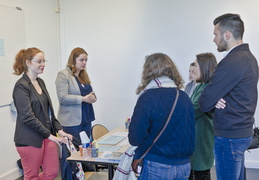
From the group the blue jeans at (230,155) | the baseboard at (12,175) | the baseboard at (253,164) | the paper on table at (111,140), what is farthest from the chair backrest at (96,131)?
the baseboard at (253,164)

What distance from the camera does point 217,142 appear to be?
5.57 feet

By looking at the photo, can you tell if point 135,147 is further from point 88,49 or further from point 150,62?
point 88,49

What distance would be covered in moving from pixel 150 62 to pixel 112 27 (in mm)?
2411

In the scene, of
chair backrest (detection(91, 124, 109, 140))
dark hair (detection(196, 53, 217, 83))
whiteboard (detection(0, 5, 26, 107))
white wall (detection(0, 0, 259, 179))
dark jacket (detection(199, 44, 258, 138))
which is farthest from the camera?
white wall (detection(0, 0, 259, 179))

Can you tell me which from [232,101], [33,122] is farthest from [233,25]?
[33,122]

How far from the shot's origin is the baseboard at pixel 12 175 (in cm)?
291

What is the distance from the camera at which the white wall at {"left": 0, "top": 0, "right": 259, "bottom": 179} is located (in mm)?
3355

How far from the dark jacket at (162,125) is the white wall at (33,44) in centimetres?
212

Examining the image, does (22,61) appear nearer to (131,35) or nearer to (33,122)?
(33,122)

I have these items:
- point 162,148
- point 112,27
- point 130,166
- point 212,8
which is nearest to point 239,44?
point 162,148

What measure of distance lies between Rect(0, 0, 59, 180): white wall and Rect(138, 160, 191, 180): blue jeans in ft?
7.00

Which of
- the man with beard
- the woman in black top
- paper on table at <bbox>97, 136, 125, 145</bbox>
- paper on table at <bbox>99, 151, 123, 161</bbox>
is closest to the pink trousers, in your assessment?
the woman in black top

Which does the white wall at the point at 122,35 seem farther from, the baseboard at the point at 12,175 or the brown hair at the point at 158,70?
the brown hair at the point at 158,70

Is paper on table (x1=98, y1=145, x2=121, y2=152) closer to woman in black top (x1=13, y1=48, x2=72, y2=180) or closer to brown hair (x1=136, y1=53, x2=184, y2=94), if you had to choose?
woman in black top (x1=13, y1=48, x2=72, y2=180)
